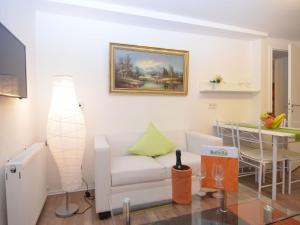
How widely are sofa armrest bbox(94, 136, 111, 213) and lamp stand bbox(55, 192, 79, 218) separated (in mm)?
330

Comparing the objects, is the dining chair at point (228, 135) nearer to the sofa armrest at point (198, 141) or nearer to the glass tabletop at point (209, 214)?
the sofa armrest at point (198, 141)

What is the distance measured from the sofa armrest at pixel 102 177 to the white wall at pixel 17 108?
68 centimetres

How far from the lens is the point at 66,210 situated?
1.98 metres

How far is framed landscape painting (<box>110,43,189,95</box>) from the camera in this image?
2609mm

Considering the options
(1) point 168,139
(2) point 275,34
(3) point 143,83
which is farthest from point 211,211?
(2) point 275,34

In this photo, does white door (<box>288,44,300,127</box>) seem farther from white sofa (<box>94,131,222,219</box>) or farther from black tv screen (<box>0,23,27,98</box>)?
black tv screen (<box>0,23,27,98</box>)

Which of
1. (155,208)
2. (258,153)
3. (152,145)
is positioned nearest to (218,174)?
(155,208)

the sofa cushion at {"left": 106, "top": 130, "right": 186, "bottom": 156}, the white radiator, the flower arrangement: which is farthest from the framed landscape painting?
the white radiator

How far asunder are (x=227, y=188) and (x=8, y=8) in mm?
2137

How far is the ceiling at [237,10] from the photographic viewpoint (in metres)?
2.28

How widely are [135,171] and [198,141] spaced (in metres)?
1.02

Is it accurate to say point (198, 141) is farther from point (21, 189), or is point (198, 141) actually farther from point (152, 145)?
point (21, 189)

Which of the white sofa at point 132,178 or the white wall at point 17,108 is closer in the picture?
the white wall at point 17,108

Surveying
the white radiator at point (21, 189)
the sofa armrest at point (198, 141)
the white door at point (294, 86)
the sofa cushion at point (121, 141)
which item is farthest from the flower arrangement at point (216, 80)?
the white radiator at point (21, 189)
